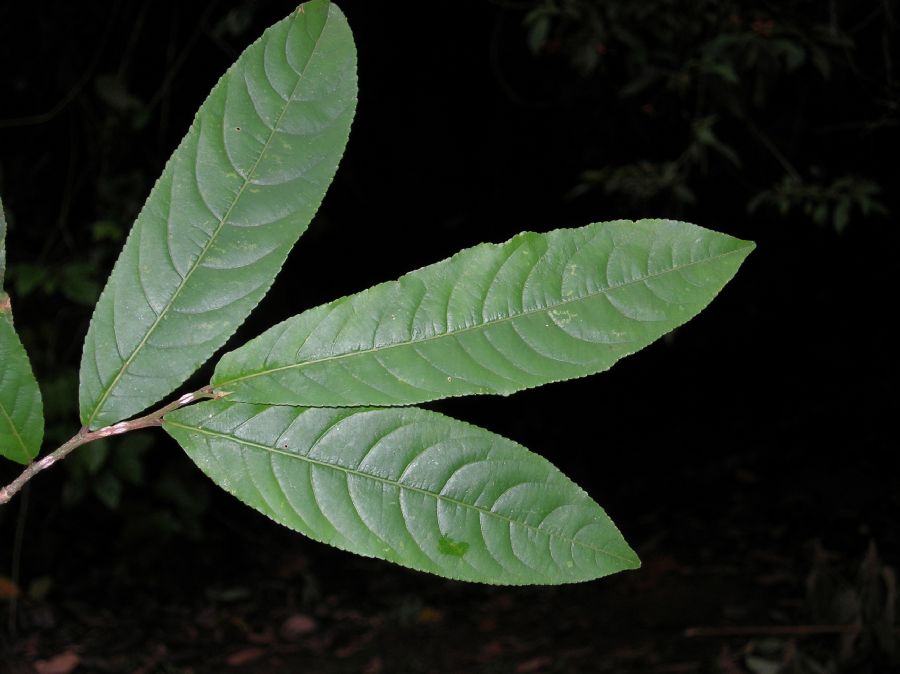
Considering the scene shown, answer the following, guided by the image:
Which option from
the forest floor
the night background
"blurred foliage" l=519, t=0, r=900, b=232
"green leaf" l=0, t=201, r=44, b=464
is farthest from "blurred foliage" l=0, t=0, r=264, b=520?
"green leaf" l=0, t=201, r=44, b=464

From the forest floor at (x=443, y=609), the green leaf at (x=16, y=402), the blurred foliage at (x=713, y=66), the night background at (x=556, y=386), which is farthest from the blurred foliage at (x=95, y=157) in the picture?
the green leaf at (x=16, y=402)

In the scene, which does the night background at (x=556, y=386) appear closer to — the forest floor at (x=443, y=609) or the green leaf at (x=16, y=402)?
the forest floor at (x=443, y=609)

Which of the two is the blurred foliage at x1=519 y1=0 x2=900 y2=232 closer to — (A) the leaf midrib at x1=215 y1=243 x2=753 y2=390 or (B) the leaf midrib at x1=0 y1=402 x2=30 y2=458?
(A) the leaf midrib at x1=215 y1=243 x2=753 y2=390

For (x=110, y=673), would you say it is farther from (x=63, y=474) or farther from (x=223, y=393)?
(x=223, y=393)

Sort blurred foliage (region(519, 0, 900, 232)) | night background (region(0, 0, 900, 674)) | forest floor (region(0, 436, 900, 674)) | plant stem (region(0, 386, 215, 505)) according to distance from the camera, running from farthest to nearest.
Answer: forest floor (region(0, 436, 900, 674)) → night background (region(0, 0, 900, 674)) → blurred foliage (region(519, 0, 900, 232)) → plant stem (region(0, 386, 215, 505))

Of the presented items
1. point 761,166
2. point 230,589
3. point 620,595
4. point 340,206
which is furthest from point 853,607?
point 340,206

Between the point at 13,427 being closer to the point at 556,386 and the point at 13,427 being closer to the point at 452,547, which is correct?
the point at 452,547

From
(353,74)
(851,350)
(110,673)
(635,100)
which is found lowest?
(110,673)

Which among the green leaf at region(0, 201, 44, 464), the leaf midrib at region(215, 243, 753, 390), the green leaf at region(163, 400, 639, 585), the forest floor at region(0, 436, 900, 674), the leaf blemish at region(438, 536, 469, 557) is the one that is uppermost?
the green leaf at region(0, 201, 44, 464)

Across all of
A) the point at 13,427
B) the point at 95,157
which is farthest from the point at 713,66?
the point at 13,427
